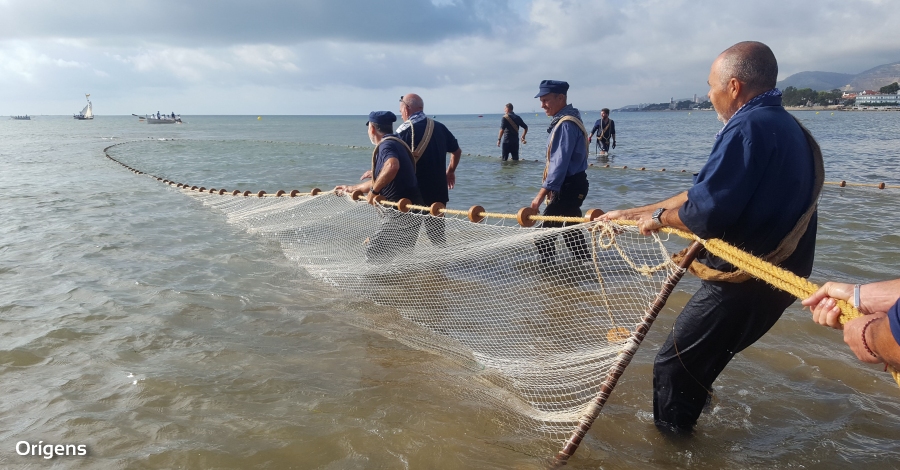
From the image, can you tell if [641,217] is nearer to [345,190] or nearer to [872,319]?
[872,319]

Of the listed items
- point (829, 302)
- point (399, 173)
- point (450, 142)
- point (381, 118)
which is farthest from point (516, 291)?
point (829, 302)

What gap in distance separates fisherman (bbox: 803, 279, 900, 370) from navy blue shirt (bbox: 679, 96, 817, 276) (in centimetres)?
60

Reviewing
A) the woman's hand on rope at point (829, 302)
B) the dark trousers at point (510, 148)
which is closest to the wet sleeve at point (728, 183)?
the woman's hand on rope at point (829, 302)

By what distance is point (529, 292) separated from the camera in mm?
4648

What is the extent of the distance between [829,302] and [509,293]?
325 centimetres

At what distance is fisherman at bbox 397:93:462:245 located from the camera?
17.6ft

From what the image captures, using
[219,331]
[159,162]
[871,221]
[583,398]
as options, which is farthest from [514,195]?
[159,162]

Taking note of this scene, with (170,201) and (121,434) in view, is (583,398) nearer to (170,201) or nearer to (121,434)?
(121,434)

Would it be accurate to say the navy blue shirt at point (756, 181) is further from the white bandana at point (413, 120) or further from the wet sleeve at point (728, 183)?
the white bandana at point (413, 120)

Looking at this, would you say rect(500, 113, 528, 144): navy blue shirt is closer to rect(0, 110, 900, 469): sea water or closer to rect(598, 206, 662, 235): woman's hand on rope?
rect(0, 110, 900, 469): sea water

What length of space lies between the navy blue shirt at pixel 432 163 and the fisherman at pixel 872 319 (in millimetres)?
4079

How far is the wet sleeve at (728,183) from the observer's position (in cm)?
212

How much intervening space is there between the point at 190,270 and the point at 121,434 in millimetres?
3334

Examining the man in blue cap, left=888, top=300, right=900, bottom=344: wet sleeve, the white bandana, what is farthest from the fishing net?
the white bandana
